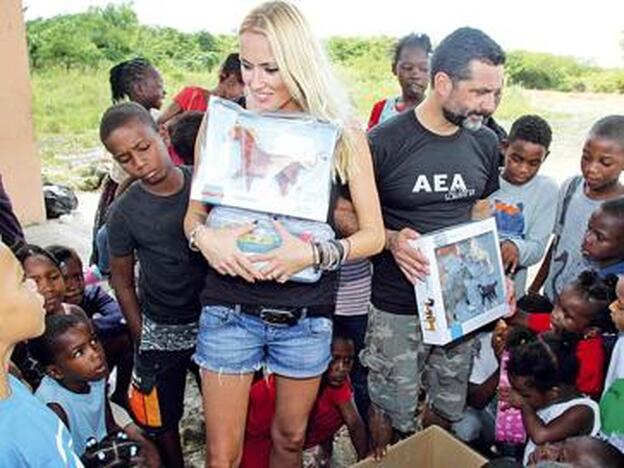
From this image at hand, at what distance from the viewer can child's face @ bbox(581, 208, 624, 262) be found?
8.67 feet

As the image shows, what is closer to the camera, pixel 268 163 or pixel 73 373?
pixel 268 163

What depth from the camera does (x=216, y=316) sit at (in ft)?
6.38

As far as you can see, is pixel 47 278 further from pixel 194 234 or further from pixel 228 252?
pixel 228 252

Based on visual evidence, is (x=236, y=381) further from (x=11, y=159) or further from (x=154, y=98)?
(x=11, y=159)

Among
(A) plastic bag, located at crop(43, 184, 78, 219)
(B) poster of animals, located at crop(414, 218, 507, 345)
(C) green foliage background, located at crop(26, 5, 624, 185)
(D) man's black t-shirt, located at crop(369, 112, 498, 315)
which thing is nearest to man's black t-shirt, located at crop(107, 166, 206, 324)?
(D) man's black t-shirt, located at crop(369, 112, 498, 315)

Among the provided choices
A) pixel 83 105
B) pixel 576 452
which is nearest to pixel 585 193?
pixel 576 452

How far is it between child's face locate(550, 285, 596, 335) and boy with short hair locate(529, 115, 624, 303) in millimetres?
355

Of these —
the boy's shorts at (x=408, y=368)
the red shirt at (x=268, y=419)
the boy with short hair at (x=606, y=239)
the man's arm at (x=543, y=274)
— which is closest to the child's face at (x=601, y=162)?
the boy with short hair at (x=606, y=239)

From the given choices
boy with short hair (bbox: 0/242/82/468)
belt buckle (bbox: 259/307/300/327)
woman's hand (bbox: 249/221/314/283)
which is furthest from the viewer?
belt buckle (bbox: 259/307/300/327)

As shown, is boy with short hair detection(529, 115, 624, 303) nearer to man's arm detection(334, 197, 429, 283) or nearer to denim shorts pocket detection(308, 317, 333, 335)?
man's arm detection(334, 197, 429, 283)

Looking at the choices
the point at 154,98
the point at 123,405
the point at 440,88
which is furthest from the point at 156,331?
the point at 154,98

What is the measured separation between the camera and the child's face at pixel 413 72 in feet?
12.1

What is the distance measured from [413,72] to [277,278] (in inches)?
88.1

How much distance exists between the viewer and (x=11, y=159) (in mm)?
5754
